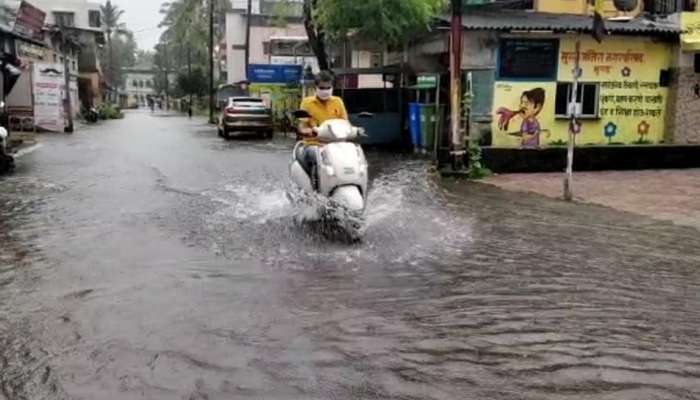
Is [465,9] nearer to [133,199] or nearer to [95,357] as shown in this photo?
[133,199]

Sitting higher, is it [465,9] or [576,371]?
[465,9]

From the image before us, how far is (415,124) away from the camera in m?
20.5

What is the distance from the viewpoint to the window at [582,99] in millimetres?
17547

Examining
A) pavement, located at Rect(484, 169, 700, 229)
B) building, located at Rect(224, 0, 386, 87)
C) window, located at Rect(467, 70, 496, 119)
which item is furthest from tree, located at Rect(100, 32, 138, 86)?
pavement, located at Rect(484, 169, 700, 229)

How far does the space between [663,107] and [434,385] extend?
16.2 m

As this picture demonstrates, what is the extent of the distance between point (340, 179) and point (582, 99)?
11264mm

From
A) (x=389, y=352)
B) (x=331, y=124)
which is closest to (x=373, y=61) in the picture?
(x=331, y=124)

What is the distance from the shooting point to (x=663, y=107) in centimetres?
1828

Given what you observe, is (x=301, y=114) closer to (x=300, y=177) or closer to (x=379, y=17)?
(x=300, y=177)

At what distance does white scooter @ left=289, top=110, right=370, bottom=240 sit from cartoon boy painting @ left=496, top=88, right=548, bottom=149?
9347 millimetres

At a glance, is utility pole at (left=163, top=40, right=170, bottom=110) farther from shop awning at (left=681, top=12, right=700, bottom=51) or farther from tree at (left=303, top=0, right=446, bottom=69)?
shop awning at (left=681, top=12, right=700, bottom=51)

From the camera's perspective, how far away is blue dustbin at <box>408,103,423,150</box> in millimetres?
20156

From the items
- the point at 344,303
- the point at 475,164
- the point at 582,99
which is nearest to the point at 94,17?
the point at 582,99

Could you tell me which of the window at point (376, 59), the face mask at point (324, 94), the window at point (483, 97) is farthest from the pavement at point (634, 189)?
the window at point (376, 59)
